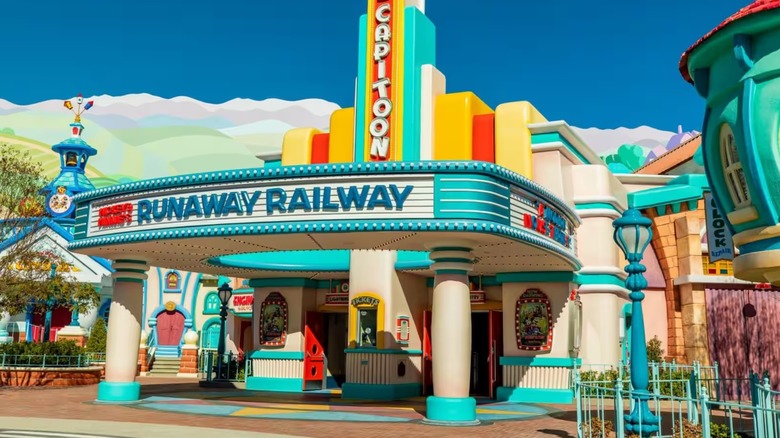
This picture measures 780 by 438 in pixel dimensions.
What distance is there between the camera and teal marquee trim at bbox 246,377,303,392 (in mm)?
25469

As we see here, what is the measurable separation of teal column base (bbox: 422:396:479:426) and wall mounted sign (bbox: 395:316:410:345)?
7000 mm

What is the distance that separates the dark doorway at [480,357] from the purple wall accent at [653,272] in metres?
6.79

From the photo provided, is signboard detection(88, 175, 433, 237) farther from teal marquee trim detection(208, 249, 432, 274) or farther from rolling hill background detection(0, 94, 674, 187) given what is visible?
rolling hill background detection(0, 94, 674, 187)

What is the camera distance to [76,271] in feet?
130

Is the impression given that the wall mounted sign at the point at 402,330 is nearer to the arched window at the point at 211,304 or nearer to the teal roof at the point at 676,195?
the teal roof at the point at 676,195

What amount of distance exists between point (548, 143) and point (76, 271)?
27341 millimetres

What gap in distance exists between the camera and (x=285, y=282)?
86.4 feet

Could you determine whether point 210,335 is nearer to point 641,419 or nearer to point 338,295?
point 338,295

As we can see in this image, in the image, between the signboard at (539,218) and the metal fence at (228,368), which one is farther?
the metal fence at (228,368)

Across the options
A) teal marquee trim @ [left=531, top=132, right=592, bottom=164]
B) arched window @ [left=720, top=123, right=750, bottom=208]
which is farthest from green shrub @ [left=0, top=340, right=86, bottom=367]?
arched window @ [left=720, top=123, right=750, bottom=208]

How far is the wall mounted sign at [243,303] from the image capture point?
33125 millimetres

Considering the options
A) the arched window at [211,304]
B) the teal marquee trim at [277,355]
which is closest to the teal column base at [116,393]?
the teal marquee trim at [277,355]

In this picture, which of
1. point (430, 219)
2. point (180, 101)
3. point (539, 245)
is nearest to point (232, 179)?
point (430, 219)

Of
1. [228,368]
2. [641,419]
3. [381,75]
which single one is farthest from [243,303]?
[641,419]
